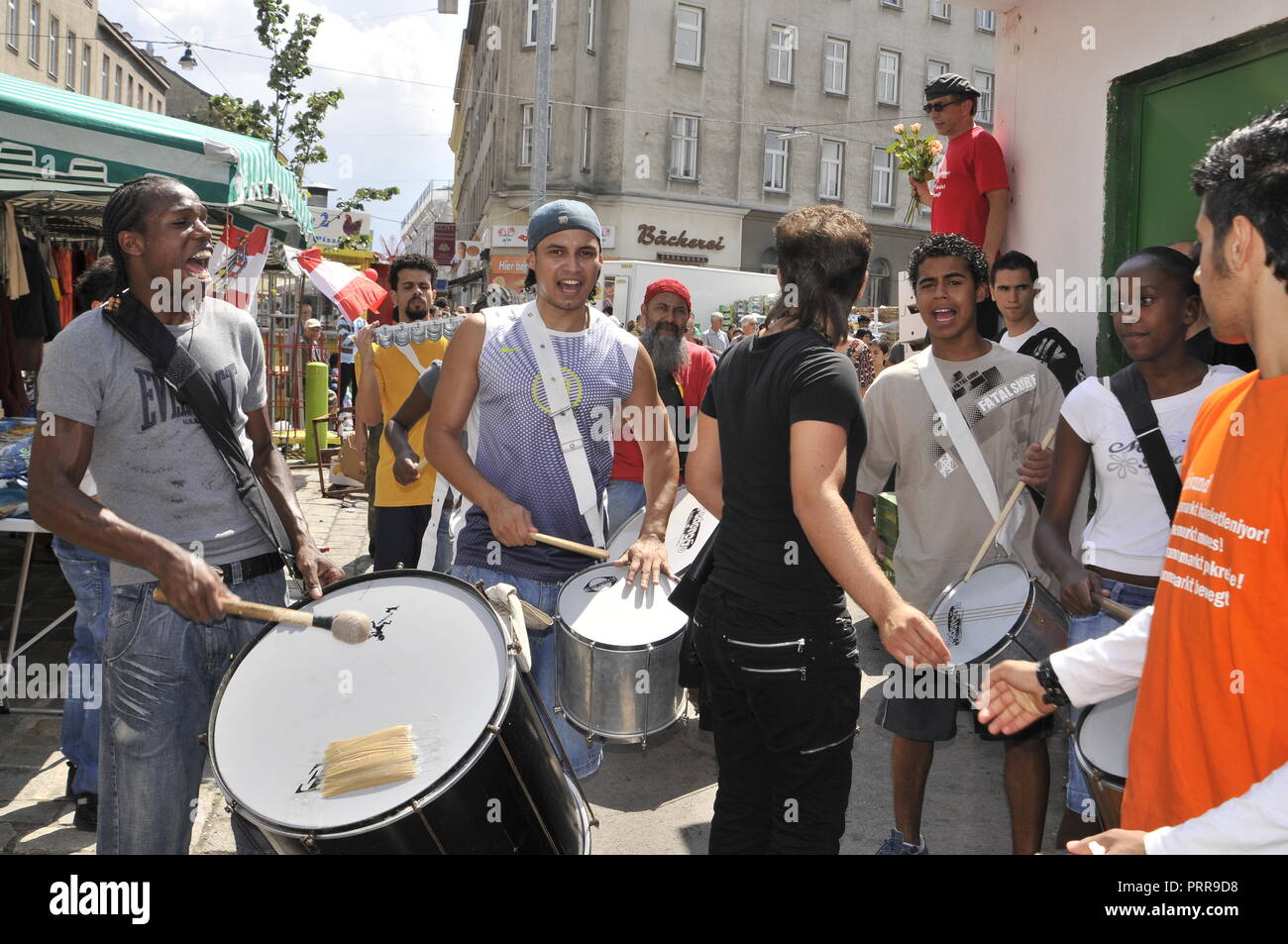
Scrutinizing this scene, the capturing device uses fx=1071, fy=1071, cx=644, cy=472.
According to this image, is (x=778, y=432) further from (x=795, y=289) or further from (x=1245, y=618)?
(x=1245, y=618)

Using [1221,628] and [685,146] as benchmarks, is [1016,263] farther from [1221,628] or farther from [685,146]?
[685,146]

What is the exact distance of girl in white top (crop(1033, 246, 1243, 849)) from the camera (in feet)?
10.5

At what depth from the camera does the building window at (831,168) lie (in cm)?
3444

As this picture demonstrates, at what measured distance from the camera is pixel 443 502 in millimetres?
3871

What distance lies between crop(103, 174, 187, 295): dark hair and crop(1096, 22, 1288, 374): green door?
4137 millimetres

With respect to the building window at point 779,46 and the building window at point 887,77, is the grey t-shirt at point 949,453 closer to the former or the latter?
the building window at point 779,46

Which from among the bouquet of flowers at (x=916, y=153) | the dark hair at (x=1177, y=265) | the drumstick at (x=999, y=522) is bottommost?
the drumstick at (x=999, y=522)

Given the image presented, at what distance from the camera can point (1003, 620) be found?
3086 mm

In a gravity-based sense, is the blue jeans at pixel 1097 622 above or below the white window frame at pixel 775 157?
below

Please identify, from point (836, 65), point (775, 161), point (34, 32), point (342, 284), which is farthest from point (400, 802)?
point (836, 65)

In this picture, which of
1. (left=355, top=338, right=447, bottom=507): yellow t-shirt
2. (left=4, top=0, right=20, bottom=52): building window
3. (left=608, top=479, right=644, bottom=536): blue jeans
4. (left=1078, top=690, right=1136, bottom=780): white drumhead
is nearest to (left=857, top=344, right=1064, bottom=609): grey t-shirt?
(left=1078, top=690, right=1136, bottom=780): white drumhead

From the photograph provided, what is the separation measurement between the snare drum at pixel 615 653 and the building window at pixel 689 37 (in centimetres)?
3047

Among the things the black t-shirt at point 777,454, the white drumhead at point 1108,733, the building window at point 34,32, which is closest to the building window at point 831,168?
the building window at point 34,32

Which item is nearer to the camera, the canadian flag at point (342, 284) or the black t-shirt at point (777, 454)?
the black t-shirt at point (777, 454)
